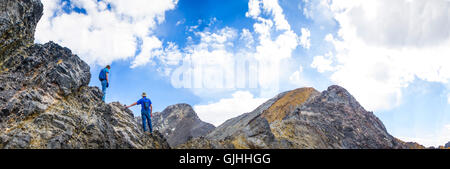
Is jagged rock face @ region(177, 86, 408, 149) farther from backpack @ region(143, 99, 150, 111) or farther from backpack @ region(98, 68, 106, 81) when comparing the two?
backpack @ region(98, 68, 106, 81)

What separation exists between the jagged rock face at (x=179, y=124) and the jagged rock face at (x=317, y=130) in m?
19.6

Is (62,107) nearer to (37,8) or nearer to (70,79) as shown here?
(70,79)

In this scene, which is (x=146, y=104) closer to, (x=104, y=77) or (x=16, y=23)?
(x=104, y=77)

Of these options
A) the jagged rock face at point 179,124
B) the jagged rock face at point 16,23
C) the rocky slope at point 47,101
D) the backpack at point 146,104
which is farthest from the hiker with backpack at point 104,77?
the jagged rock face at point 179,124

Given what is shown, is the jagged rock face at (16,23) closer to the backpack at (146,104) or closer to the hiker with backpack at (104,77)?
the hiker with backpack at (104,77)

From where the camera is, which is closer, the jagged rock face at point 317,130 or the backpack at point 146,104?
the backpack at point 146,104


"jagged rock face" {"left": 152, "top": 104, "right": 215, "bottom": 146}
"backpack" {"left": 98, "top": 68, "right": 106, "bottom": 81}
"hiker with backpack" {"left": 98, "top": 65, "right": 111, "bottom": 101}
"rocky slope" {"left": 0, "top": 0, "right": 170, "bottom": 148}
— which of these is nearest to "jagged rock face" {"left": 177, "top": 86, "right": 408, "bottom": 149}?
"rocky slope" {"left": 0, "top": 0, "right": 170, "bottom": 148}

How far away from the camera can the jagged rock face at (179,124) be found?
51125mm

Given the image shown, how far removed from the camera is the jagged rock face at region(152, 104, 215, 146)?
51.1 m

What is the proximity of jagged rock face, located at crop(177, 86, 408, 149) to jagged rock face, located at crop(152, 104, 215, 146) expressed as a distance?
19.6m

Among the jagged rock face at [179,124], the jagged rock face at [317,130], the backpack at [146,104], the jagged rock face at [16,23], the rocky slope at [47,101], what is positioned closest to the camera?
the rocky slope at [47,101]

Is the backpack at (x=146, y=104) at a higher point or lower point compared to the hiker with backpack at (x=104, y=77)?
lower
